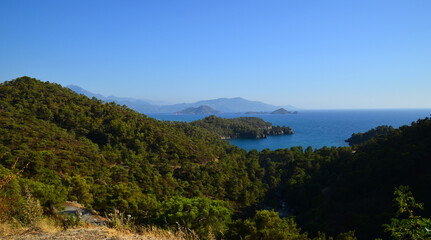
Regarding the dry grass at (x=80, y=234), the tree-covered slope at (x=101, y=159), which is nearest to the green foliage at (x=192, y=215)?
the tree-covered slope at (x=101, y=159)

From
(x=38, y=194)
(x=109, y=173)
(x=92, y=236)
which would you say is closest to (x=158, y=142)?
(x=109, y=173)

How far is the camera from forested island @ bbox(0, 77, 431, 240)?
15453 mm

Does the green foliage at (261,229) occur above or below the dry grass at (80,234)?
below

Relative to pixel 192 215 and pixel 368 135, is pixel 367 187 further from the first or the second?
pixel 368 135

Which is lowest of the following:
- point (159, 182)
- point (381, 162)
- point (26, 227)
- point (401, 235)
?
point (159, 182)

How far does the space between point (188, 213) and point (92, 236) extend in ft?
36.5

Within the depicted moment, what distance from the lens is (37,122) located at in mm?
37719

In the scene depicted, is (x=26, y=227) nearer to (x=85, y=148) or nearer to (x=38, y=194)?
(x=38, y=194)

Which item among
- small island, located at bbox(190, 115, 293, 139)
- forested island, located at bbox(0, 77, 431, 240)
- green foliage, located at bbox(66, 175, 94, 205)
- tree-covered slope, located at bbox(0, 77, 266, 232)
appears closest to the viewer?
forested island, located at bbox(0, 77, 431, 240)

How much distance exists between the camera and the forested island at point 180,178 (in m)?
15.5

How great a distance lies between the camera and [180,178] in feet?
129

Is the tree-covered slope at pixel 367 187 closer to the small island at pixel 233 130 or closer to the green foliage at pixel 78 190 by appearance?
the green foliage at pixel 78 190

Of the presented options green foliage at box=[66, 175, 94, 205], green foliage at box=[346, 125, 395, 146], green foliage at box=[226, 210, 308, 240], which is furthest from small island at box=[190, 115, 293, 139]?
green foliage at box=[226, 210, 308, 240]

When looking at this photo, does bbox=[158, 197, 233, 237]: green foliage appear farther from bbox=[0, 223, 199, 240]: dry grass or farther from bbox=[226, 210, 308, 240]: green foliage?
bbox=[0, 223, 199, 240]: dry grass
